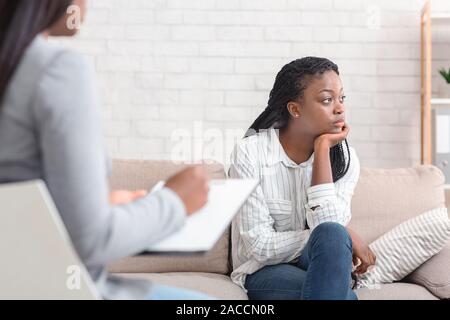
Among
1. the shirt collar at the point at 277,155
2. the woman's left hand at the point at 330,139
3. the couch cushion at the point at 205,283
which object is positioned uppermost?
the woman's left hand at the point at 330,139

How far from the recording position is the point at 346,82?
3281 millimetres

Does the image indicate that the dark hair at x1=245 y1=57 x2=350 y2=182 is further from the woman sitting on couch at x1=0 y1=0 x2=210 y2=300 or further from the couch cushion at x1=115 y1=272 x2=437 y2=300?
the woman sitting on couch at x1=0 y1=0 x2=210 y2=300

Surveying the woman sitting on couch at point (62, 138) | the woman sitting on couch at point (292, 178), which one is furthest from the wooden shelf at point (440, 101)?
the woman sitting on couch at point (62, 138)

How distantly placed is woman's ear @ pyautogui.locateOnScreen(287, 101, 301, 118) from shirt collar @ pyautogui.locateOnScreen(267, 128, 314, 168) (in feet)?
0.29

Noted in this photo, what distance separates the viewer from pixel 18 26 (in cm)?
80

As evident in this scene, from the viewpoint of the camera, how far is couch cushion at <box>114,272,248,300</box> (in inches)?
80.3

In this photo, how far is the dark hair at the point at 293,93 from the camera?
6.91 ft

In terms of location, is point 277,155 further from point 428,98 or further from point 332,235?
point 428,98

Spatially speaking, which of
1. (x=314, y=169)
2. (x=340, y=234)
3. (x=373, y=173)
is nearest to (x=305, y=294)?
(x=340, y=234)

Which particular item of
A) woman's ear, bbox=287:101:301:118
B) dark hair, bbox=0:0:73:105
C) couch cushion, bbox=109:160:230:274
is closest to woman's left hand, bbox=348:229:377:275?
woman's ear, bbox=287:101:301:118

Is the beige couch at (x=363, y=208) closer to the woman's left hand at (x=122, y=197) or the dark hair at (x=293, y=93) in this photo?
the dark hair at (x=293, y=93)

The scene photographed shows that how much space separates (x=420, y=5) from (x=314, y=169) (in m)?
1.60

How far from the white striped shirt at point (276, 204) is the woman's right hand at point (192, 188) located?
1102mm

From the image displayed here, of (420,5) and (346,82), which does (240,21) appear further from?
(420,5)
